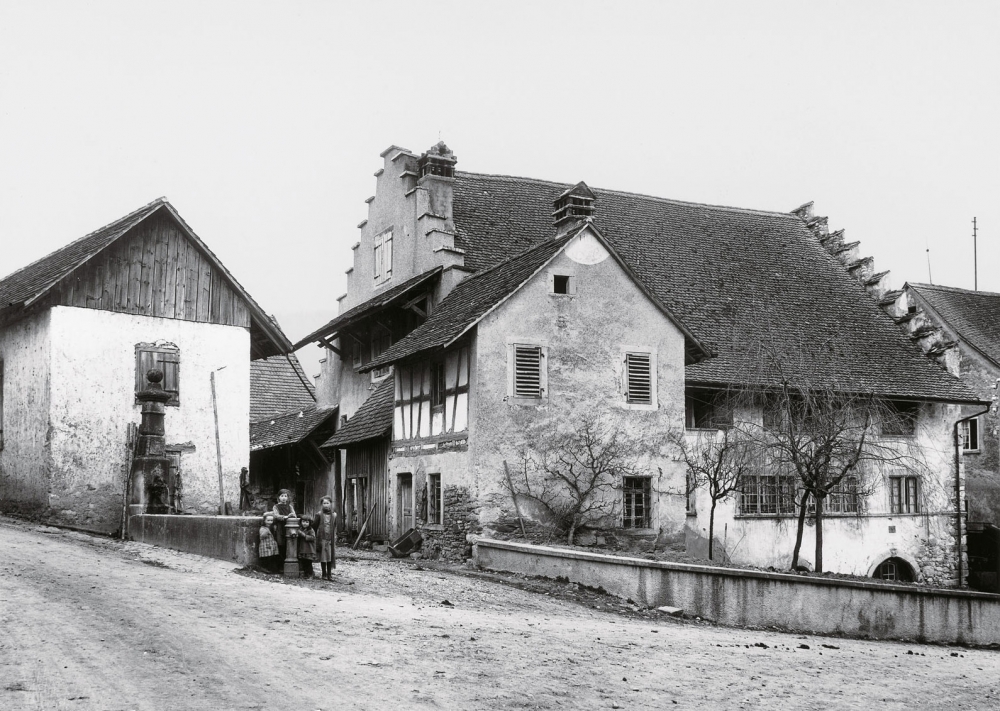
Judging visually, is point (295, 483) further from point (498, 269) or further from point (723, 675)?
point (723, 675)

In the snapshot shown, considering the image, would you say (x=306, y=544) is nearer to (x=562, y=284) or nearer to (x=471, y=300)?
(x=562, y=284)

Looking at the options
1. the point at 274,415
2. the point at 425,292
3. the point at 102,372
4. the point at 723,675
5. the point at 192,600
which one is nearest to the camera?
the point at 723,675

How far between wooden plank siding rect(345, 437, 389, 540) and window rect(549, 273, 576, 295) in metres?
6.80

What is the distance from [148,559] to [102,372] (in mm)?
7933

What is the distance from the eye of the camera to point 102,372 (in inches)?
1027

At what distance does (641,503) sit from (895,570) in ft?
Result: 36.3

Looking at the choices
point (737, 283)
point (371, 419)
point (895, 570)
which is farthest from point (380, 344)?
point (895, 570)

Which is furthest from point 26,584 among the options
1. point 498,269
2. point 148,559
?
point 498,269

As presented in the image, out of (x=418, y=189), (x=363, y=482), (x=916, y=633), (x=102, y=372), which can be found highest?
(x=418, y=189)

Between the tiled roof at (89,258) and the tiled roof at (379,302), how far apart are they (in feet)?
7.02

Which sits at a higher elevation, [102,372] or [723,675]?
[102,372]

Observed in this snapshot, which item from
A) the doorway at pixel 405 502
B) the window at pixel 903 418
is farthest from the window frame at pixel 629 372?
the window at pixel 903 418

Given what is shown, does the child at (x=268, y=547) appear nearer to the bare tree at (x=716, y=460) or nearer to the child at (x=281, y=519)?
the child at (x=281, y=519)

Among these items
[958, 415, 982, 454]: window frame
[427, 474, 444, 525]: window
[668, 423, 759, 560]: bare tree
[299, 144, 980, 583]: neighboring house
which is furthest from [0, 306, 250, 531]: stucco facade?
[958, 415, 982, 454]: window frame
